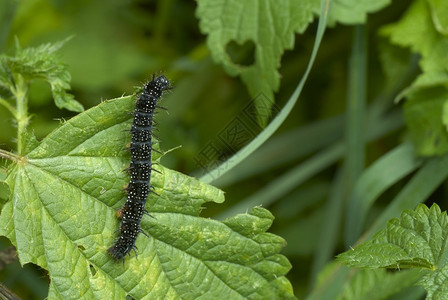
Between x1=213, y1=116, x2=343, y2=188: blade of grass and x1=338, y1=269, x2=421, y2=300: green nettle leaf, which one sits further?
x1=213, y1=116, x2=343, y2=188: blade of grass

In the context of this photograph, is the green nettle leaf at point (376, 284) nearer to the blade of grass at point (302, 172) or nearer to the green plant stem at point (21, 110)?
the blade of grass at point (302, 172)

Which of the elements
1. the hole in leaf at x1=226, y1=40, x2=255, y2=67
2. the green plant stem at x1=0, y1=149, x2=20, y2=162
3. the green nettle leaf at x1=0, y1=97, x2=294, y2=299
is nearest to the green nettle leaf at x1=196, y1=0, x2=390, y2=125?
the hole in leaf at x1=226, y1=40, x2=255, y2=67

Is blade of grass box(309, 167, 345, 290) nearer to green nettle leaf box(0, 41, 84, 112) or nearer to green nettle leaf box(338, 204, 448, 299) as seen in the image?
green nettle leaf box(338, 204, 448, 299)

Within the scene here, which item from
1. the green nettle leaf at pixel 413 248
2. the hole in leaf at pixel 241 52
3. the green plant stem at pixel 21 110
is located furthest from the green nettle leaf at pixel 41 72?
the hole in leaf at pixel 241 52

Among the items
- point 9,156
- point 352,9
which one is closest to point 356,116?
point 352,9

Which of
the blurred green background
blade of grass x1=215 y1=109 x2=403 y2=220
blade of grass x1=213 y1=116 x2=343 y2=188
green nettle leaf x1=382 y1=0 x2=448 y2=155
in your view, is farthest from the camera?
the blurred green background

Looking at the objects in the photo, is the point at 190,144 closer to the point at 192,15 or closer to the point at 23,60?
the point at 192,15
